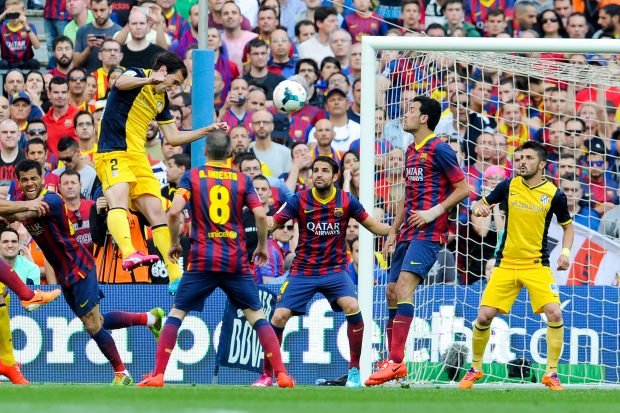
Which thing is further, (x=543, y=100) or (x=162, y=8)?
(x=162, y=8)

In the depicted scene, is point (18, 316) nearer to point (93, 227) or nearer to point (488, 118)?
point (93, 227)

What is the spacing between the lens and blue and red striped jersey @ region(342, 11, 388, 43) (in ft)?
64.4

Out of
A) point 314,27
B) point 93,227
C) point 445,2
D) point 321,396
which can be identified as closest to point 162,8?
point 314,27

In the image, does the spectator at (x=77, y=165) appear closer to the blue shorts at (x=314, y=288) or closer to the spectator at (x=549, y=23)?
the blue shorts at (x=314, y=288)

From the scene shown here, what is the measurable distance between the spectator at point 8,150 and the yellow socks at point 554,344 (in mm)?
7274

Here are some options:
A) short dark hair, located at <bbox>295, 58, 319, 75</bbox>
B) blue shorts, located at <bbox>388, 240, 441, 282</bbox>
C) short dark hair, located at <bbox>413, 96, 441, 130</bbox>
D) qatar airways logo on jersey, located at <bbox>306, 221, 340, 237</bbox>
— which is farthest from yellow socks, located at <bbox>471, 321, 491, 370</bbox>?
short dark hair, located at <bbox>295, 58, 319, 75</bbox>

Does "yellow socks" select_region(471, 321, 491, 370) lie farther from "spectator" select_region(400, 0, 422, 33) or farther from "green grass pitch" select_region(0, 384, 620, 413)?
"spectator" select_region(400, 0, 422, 33)

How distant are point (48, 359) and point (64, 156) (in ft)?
8.43

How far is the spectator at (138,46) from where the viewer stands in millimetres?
18031

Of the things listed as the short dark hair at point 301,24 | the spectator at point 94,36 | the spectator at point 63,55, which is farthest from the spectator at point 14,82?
the short dark hair at point 301,24

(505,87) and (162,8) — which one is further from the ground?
(162,8)

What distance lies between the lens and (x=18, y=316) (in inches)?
583

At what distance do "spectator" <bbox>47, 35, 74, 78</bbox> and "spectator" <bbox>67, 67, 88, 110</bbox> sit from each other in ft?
1.91

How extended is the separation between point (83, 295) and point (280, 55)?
265 inches
